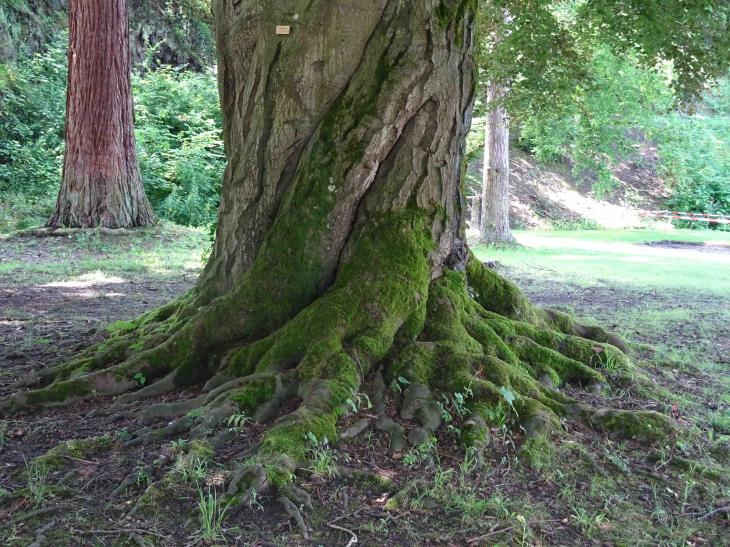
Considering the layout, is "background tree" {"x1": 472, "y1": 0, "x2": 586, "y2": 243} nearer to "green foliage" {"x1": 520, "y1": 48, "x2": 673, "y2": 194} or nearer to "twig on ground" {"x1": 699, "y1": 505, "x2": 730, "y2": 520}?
"green foliage" {"x1": 520, "y1": 48, "x2": 673, "y2": 194}

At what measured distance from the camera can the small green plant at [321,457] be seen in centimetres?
353

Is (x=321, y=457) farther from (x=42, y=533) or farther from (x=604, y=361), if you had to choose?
(x=604, y=361)

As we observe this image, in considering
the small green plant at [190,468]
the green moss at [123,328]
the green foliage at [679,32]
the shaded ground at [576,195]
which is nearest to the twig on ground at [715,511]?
the small green plant at [190,468]

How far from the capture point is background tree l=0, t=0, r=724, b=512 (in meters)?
4.50

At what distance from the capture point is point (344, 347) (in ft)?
14.7

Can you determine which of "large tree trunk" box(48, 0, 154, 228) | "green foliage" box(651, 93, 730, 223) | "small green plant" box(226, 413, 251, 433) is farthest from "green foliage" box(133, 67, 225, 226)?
"small green plant" box(226, 413, 251, 433)

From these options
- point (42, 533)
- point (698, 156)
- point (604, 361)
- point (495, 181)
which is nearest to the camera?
point (42, 533)

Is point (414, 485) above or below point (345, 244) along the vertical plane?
below

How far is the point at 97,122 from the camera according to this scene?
13734 mm

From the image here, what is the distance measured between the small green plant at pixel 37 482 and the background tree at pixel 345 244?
76 cm

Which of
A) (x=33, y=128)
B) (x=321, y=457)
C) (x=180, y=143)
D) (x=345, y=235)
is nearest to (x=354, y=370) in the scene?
(x=321, y=457)

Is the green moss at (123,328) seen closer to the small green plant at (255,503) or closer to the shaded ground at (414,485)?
the shaded ground at (414,485)

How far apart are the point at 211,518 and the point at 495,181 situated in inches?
654

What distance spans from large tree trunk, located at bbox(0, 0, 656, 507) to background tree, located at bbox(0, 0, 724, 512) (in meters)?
0.01
